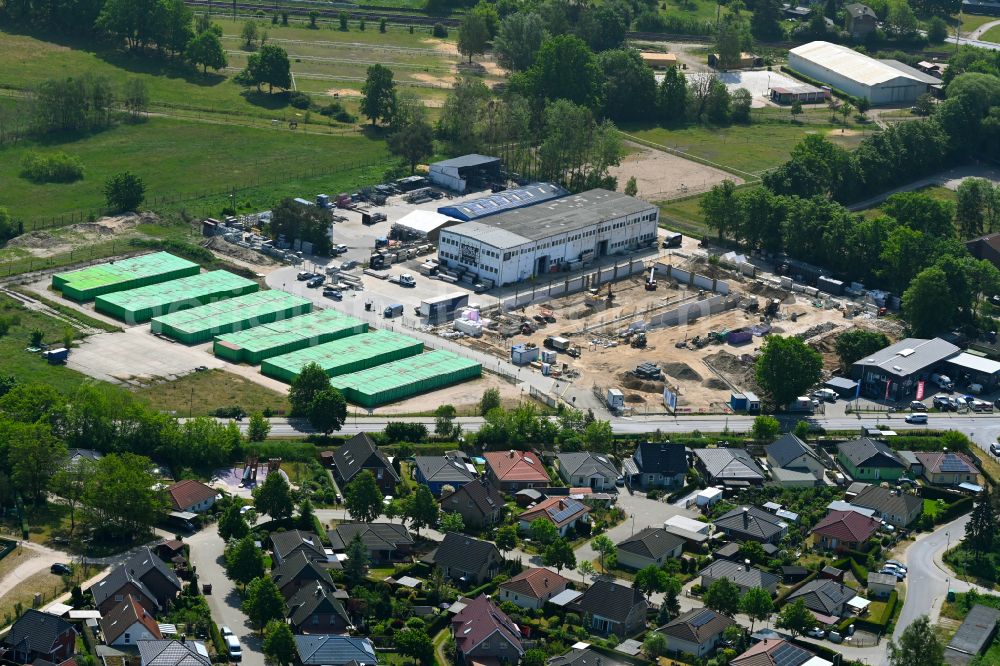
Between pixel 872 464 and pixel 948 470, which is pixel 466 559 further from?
pixel 948 470

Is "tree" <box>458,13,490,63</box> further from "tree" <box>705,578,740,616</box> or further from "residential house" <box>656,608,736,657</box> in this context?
"residential house" <box>656,608,736,657</box>

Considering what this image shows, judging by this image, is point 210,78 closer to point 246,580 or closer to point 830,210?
point 830,210

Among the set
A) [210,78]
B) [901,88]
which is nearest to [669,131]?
[901,88]

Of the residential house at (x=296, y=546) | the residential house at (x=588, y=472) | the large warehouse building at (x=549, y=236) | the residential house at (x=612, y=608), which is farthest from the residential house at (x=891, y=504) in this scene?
the large warehouse building at (x=549, y=236)

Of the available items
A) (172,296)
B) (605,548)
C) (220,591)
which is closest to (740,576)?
(605,548)

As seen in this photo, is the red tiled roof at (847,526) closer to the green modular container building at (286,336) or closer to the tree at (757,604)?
the tree at (757,604)

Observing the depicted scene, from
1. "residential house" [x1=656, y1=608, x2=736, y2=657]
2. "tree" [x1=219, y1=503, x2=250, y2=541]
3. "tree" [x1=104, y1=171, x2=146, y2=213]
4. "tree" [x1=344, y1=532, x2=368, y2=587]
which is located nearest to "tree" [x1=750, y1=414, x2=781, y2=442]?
"residential house" [x1=656, y1=608, x2=736, y2=657]
